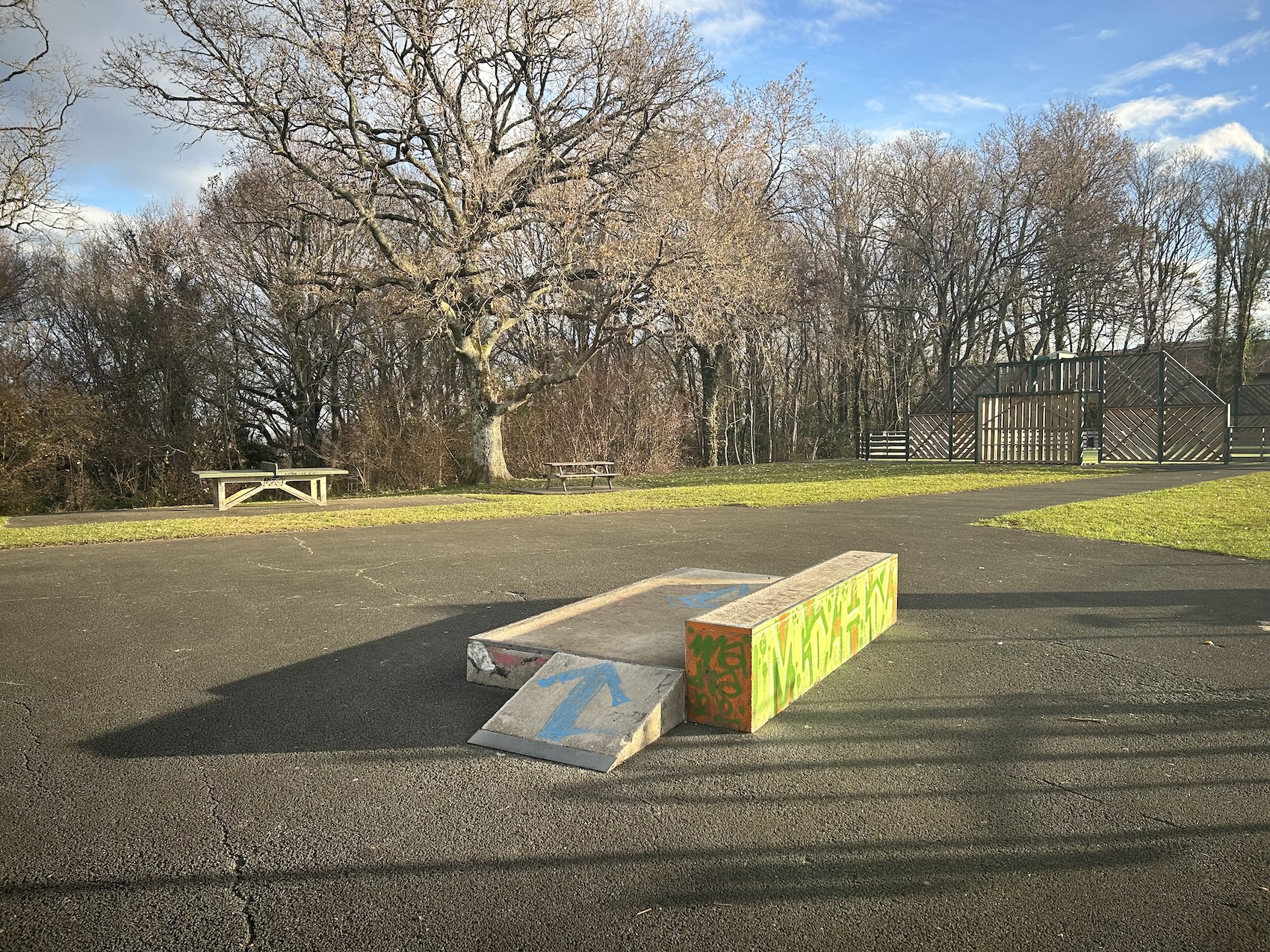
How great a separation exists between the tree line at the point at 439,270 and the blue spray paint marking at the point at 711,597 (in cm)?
1408

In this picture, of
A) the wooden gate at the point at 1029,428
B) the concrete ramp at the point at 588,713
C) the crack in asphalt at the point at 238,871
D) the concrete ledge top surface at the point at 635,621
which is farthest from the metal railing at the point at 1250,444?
the crack in asphalt at the point at 238,871

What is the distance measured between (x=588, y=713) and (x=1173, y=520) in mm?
10500

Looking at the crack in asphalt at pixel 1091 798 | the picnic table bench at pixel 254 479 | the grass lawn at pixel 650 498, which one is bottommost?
the crack in asphalt at pixel 1091 798

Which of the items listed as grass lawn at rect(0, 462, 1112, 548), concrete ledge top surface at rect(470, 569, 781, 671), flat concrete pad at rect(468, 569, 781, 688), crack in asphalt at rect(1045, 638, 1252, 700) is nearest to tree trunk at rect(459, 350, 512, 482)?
grass lawn at rect(0, 462, 1112, 548)

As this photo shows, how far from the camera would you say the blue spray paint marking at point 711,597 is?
17.4 feet

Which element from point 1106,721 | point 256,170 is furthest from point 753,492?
point 256,170

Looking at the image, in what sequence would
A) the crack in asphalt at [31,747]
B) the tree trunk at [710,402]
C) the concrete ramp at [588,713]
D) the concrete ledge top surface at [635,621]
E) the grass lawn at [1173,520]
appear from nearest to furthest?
the crack in asphalt at [31,747] < the concrete ramp at [588,713] < the concrete ledge top surface at [635,621] < the grass lawn at [1173,520] < the tree trunk at [710,402]

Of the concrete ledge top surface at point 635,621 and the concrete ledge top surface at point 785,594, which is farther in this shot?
the concrete ledge top surface at point 635,621

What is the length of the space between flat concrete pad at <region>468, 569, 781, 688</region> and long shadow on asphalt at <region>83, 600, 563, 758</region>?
17cm

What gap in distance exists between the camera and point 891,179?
122 ft

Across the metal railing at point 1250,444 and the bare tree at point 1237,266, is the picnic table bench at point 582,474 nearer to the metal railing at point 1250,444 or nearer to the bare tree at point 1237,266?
the metal railing at point 1250,444

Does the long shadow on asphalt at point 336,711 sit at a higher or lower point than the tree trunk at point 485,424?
lower

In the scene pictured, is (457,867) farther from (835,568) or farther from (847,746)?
(835,568)

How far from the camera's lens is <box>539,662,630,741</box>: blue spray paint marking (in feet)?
11.5
